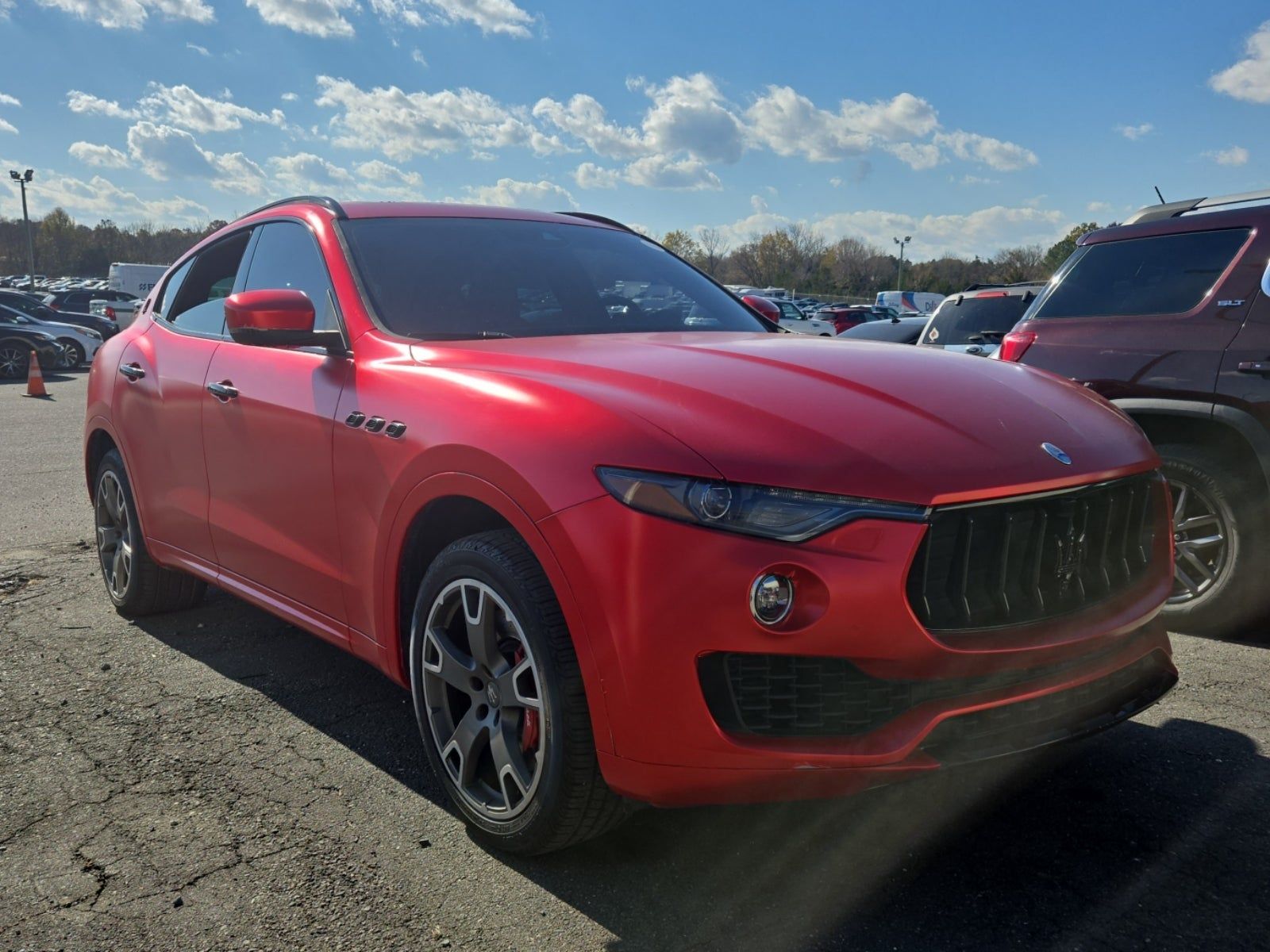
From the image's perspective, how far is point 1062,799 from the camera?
10.1ft

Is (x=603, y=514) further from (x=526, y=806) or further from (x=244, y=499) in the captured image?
(x=244, y=499)

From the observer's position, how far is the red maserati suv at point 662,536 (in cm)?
229

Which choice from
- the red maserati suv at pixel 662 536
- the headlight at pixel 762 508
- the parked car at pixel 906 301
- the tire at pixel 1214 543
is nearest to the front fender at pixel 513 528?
the red maserati suv at pixel 662 536

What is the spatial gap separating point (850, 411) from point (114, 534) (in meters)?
3.97

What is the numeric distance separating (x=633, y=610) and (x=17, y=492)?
7.77 meters

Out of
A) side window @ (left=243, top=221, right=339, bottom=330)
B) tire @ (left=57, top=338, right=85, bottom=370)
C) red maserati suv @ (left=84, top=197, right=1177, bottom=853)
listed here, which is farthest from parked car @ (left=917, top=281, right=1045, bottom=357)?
tire @ (left=57, top=338, right=85, bottom=370)

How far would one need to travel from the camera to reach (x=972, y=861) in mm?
2760

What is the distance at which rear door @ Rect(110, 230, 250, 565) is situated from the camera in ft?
13.8

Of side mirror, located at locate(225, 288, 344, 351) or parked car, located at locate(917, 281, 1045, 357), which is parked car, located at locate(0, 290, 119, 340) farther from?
side mirror, located at locate(225, 288, 344, 351)

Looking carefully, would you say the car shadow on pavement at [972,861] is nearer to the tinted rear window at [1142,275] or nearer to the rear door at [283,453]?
the rear door at [283,453]

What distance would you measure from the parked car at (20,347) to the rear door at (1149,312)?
21124mm

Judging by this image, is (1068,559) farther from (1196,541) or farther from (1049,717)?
(1196,541)

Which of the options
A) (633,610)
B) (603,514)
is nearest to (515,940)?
(633,610)

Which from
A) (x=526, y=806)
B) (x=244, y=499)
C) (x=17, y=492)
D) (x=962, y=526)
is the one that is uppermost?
(x=962, y=526)
